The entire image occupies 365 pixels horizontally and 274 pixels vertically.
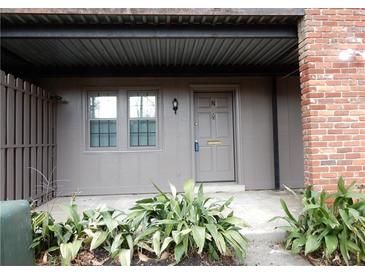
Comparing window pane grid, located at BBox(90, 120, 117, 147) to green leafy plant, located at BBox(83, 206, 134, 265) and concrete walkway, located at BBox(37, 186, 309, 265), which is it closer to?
concrete walkway, located at BBox(37, 186, 309, 265)

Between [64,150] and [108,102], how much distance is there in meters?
1.35

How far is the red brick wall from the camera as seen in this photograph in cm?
364

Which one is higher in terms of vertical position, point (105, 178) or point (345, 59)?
point (345, 59)

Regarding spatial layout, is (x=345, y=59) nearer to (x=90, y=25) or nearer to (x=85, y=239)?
(x=90, y=25)

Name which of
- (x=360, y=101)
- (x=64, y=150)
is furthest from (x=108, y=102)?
(x=360, y=101)

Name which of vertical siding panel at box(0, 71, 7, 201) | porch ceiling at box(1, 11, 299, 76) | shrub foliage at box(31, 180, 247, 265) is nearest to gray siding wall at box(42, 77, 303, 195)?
porch ceiling at box(1, 11, 299, 76)

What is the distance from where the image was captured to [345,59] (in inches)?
146

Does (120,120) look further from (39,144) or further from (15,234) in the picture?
(15,234)

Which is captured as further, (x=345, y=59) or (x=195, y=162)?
(x=195, y=162)

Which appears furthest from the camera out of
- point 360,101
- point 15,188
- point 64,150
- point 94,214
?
point 64,150

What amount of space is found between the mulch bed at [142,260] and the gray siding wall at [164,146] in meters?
3.00

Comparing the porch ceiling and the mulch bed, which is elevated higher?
the porch ceiling

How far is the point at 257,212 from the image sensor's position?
4277mm

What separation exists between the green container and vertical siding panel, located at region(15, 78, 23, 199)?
1854 mm
